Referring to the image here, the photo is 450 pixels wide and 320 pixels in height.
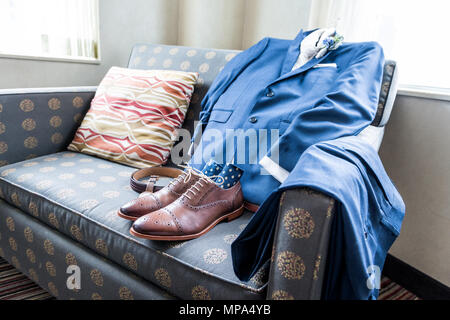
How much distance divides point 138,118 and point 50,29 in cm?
81

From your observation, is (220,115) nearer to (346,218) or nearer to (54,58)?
(346,218)

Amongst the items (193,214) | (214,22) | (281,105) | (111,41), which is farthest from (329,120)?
(111,41)

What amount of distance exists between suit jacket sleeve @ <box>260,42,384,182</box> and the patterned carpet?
2.25ft

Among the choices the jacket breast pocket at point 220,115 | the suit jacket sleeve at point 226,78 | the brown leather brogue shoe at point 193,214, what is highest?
the suit jacket sleeve at point 226,78

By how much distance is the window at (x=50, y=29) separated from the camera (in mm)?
1400

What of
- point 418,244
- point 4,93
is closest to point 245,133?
point 418,244

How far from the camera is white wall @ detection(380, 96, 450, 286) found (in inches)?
39.4

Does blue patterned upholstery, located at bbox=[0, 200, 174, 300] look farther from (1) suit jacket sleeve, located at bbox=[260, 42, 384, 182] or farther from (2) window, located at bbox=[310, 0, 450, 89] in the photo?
(2) window, located at bbox=[310, 0, 450, 89]

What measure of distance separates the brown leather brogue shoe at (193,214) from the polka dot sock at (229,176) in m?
0.02

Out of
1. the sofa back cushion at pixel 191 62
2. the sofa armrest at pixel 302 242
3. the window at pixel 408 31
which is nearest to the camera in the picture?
the sofa armrest at pixel 302 242

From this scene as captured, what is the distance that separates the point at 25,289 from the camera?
1.04 meters

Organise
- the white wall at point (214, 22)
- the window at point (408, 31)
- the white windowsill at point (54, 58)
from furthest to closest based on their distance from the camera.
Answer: the white wall at point (214, 22) → the white windowsill at point (54, 58) → the window at point (408, 31)

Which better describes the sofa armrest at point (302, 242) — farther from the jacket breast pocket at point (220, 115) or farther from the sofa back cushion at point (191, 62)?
the sofa back cushion at point (191, 62)

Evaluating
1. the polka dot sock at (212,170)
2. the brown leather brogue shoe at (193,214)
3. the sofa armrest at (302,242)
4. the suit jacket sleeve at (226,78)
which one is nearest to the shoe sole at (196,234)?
the brown leather brogue shoe at (193,214)
